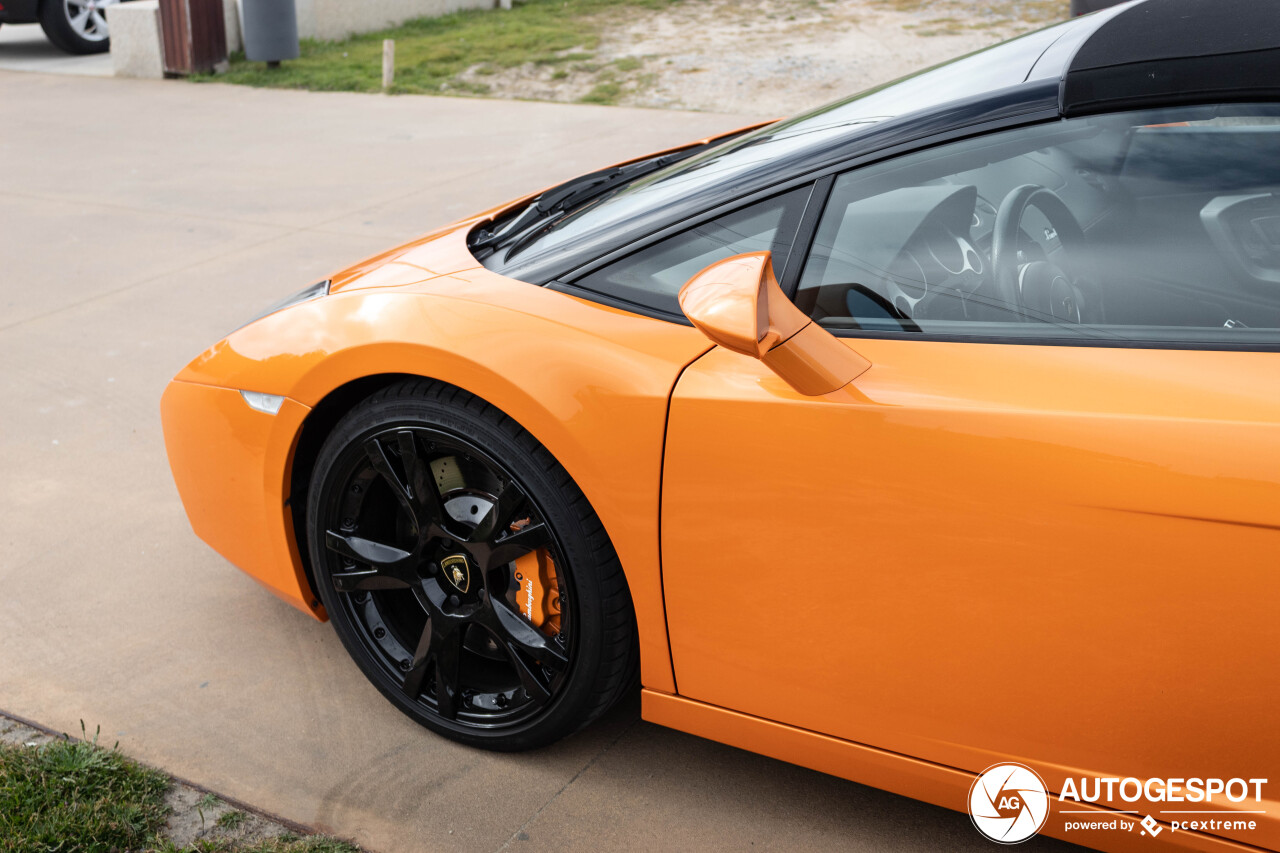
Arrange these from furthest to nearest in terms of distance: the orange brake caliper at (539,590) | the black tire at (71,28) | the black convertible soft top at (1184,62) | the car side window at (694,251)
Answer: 1. the black tire at (71,28)
2. the orange brake caliper at (539,590)
3. the car side window at (694,251)
4. the black convertible soft top at (1184,62)

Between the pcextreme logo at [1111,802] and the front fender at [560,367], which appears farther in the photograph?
the front fender at [560,367]

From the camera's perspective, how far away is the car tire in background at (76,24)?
12.8 metres

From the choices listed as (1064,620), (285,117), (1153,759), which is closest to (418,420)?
(1064,620)

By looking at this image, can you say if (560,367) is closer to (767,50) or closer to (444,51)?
(767,50)

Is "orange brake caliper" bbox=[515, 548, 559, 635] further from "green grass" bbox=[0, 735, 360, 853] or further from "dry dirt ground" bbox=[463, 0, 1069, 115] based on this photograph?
"dry dirt ground" bbox=[463, 0, 1069, 115]

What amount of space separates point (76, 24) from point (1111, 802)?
1484 centimetres

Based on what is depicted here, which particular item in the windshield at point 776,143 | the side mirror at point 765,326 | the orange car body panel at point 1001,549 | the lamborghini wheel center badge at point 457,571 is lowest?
the lamborghini wheel center badge at point 457,571

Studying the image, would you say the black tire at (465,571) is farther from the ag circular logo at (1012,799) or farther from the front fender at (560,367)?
the ag circular logo at (1012,799)

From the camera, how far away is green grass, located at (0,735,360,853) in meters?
2.00

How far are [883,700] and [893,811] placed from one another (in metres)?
0.49

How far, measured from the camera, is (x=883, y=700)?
1.71 m

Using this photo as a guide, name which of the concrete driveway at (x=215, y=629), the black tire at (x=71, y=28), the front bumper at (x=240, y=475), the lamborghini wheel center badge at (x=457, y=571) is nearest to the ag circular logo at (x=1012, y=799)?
the concrete driveway at (x=215, y=629)

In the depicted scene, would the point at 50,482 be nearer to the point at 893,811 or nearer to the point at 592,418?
the point at 592,418

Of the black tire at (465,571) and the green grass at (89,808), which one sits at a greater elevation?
the black tire at (465,571)
